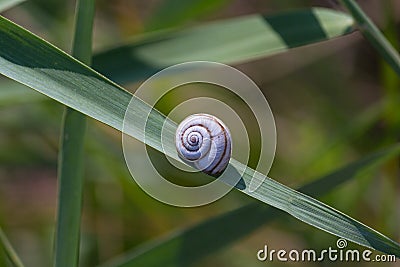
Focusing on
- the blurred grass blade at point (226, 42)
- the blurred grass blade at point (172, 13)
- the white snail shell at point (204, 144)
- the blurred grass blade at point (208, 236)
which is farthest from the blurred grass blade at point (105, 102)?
the blurred grass blade at point (172, 13)

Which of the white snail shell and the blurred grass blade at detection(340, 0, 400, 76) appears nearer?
the white snail shell

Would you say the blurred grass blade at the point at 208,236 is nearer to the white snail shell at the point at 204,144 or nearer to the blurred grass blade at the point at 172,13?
the white snail shell at the point at 204,144

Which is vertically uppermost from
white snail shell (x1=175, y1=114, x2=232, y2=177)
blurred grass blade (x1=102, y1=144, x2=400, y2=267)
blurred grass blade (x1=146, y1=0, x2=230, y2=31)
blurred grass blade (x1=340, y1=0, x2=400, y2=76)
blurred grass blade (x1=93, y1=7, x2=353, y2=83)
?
blurred grass blade (x1=146, y1=0, x2=230, y2=31)

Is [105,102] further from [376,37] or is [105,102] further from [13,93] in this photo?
[13,93]

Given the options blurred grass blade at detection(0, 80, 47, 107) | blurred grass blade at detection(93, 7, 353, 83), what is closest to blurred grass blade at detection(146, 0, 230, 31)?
blurred grass blade at detection(93, 7, 353, 83)

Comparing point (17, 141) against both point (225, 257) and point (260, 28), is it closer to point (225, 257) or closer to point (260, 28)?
point (225, 257)

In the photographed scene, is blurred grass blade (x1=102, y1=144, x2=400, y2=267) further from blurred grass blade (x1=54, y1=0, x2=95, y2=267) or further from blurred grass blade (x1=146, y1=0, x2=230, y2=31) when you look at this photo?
blurred grass blade (x1=146, y1=0, x2=230, y2=31)

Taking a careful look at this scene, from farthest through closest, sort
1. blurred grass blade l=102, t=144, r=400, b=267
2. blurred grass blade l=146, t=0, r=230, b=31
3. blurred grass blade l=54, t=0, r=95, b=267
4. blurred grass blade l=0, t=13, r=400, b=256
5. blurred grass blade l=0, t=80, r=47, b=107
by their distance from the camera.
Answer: blurred grass blade l=146, t=0, r=230, b=31 → blurred grass blade l=0, t=80, r=47, b=107 → blurred grass blade l=102, t=144, r=400, b=267 → blurred grass blade l=54, t=0, r=95, b=267 → blurred grass blade l=0, t=13, r=400, b=256
